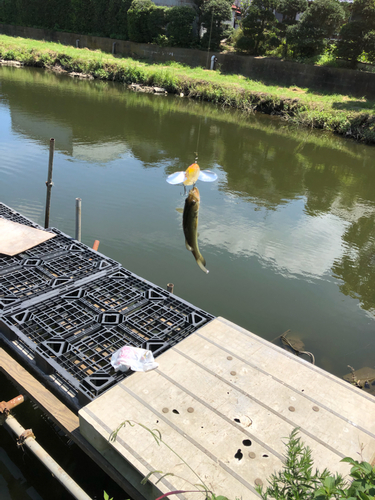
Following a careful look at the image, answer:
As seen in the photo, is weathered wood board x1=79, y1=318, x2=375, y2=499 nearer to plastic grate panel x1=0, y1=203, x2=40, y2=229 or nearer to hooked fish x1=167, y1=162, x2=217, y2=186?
hooked fish x1=167, y1=162, x2=217, y2=186

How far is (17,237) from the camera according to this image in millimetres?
5305

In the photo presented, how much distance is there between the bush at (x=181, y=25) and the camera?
94.6 feet

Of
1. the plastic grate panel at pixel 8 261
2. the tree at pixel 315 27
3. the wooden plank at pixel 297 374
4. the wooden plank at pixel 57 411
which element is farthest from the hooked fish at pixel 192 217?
the tree at pixel 315 27

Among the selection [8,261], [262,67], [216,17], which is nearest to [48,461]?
[8,261]

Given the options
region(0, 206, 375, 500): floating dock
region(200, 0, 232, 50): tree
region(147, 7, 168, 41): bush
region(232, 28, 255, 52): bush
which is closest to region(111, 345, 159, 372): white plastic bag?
region(0, 206, 375, 500): floating dock

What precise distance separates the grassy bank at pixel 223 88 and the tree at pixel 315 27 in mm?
3425

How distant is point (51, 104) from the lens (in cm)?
1817

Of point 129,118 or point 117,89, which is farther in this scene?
point 117,89

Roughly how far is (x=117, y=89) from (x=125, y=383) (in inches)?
965

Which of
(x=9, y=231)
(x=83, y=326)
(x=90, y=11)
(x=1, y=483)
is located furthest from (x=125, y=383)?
(x=90, y=11)

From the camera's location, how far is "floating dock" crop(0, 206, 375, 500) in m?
2.54

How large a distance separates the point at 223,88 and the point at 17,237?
21156 millimetres

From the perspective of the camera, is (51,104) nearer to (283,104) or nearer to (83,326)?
(283,104)

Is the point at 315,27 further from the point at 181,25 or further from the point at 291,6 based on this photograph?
the point at 181,25
